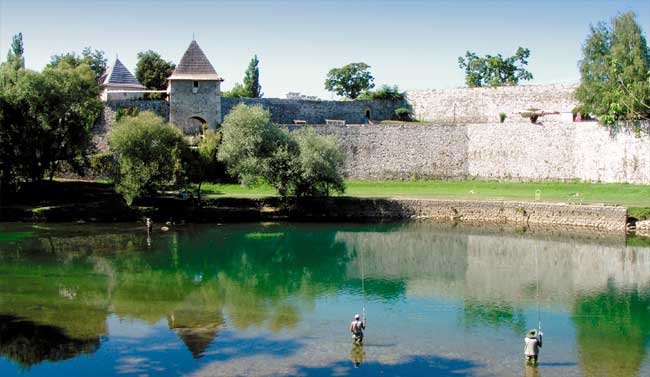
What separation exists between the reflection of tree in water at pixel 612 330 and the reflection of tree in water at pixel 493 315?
1.41 m

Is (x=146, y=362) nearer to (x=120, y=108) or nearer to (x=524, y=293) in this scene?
(x=524, y=293)

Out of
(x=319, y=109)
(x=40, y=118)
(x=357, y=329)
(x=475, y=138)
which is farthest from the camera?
(x=319, y=109)

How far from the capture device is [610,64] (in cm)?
3722

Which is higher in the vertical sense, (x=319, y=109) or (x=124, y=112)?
(x=319, y=109)

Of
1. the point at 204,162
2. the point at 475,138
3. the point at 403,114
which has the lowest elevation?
the point at 204,162

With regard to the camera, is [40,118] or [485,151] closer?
[40,118]

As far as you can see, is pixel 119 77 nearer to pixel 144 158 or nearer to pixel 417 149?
pixel 144 158

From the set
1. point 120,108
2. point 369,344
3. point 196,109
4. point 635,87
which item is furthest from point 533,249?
point 120,108

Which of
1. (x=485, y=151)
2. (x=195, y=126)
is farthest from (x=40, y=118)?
(x=485, y=151)

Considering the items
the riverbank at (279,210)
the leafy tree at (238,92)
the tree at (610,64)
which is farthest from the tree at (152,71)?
the tree at (610,64)

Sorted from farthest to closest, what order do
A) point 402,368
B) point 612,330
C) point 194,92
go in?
point 194,92 → point 612,330 → point 402,368

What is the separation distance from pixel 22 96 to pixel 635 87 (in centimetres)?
2882

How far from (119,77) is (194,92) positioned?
6.71m

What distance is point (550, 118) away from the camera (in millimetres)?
45031
